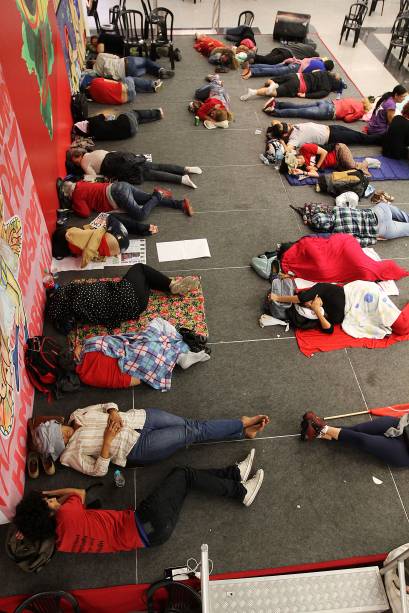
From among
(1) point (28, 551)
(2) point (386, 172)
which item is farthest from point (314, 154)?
(1) point (28, 551)

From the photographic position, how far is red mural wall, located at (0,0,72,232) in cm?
337

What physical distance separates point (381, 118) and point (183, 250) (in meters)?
3.46

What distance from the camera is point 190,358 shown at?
3.61 m

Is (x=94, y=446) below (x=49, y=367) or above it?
below

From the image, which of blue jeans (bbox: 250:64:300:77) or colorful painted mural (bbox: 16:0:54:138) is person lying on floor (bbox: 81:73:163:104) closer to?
colorful painted mural (bbox: 16:0:54:138)

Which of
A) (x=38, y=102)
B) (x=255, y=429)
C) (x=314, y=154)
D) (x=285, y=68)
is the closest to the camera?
(x=255, y=429)

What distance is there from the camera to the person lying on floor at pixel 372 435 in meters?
3.08

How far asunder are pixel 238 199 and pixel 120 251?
154 cm

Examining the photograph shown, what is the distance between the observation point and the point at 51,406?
3414 mm

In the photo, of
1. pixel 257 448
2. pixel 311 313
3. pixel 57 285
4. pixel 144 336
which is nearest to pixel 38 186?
pixel 57 285

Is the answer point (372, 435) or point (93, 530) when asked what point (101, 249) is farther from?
point (372, 435)

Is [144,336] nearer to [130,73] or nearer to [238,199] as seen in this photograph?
[238,199]

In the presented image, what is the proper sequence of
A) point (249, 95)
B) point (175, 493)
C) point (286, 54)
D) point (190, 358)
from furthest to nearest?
point (286, 54) → point (249, 95) → point (190, 358) → point (175, 493)

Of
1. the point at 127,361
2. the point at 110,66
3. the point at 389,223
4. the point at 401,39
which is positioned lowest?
the point at 127,361
